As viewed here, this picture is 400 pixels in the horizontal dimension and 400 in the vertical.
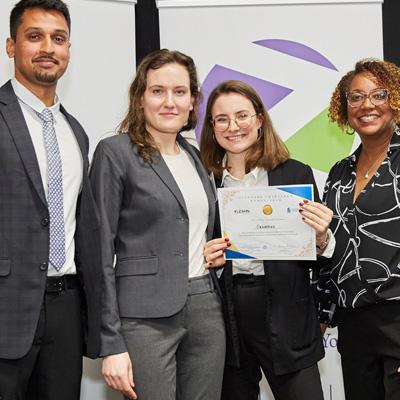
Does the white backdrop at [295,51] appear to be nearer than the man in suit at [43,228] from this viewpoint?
No

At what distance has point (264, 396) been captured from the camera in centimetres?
373


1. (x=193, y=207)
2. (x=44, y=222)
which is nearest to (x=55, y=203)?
(x=44, y=222)

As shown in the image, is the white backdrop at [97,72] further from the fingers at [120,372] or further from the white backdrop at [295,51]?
the fingers at [120,372]

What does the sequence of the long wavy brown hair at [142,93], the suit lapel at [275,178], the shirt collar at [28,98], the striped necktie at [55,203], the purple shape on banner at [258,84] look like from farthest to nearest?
the purple shape on banner at [258,84]
the suit lapel at [275,178]
the long wavy brown hair at [142,93]
the shirt collar at [28,98]
the striped necktie at [55,203]

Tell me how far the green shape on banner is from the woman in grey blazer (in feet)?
5.01

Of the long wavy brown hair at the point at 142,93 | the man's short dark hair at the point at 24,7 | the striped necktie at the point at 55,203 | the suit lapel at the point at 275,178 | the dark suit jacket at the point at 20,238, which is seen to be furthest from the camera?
the suit lapel at the point at 275,178

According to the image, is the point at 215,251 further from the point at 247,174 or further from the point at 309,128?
the point at 309,128

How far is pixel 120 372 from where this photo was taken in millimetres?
2072

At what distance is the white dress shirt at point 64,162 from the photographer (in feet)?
6.83

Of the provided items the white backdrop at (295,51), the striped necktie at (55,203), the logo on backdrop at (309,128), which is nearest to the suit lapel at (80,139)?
the striped necktie at (55,203)

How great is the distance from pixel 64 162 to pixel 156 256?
513 millimetres

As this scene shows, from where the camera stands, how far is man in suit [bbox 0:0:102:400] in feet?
6.39

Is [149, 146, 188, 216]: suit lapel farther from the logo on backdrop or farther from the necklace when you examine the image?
the logo on backdrop

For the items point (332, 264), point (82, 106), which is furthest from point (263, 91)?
point (332, 264)
